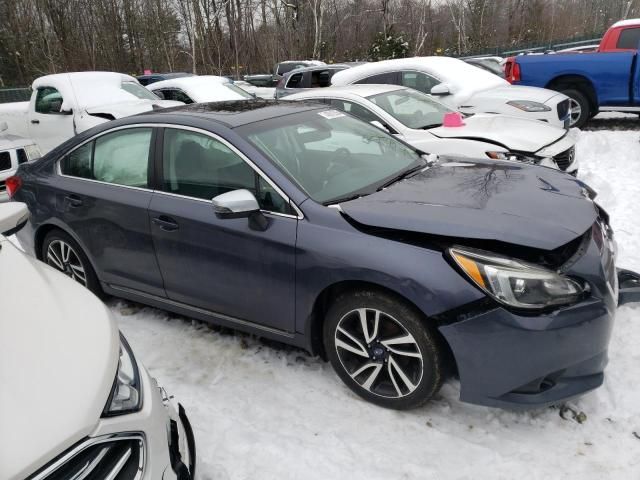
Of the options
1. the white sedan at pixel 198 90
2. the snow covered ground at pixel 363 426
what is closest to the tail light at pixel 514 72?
the white sedan at pixel 198 90

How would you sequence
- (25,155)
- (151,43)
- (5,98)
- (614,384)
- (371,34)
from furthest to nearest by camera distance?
(371,34), (151,43), (5,98), (25,155), (614,384)

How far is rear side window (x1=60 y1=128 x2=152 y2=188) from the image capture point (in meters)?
3.63

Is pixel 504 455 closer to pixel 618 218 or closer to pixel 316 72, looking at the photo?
pixel 618 218

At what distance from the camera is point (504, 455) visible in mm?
2551

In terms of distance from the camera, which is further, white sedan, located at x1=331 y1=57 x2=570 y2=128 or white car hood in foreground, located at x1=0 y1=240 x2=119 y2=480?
white sedan, located at x1=331 y1=57 x2=570 y2=128

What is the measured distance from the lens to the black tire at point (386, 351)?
8.55 ft

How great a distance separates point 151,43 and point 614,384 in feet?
106

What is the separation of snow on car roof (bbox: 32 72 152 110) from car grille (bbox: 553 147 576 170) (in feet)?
22.2

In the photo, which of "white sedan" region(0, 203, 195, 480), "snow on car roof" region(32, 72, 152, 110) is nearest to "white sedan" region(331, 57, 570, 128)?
"snow on car roof" region(32, 72, 152, 110)

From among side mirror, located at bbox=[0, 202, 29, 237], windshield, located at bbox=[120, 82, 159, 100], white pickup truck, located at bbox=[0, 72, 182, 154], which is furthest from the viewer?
windshield, located at bbox=[120, 82, 159, 100]

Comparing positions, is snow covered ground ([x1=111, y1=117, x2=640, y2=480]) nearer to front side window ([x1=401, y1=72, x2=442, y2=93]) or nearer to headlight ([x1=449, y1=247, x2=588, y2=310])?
headlight ([x1=449, y1=247, x2=588, y2=310])

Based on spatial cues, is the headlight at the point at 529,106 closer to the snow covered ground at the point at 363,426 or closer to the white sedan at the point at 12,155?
the snow covered ground at the point at 363,426

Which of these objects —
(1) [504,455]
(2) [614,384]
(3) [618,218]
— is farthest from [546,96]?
(1) [504,455]

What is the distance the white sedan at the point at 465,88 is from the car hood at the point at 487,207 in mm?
4271
